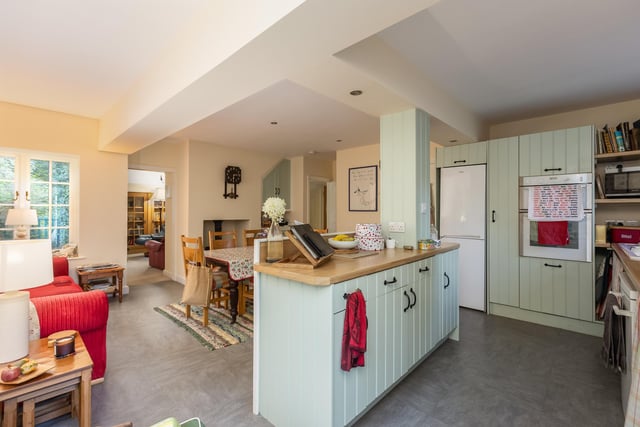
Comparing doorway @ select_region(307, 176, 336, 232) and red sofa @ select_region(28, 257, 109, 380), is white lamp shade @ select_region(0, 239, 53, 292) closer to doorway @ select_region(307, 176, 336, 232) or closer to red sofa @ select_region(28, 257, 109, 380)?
red sofa @ select_region(28, 257, 109, 380)

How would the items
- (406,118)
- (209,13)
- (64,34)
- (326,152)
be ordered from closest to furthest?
(209,13), (64,34), (406,118), (326,152)

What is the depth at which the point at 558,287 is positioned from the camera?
3.26 meters

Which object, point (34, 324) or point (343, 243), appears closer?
point (34, 324)

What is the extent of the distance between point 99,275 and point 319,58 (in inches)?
161

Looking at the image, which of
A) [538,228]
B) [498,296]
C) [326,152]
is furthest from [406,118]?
[326,152]

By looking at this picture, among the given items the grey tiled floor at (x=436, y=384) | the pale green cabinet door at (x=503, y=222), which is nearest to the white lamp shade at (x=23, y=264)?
the grey tiled floor at (x=436, y=384)

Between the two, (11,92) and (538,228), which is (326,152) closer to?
(538,228)

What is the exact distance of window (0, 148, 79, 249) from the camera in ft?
12.5

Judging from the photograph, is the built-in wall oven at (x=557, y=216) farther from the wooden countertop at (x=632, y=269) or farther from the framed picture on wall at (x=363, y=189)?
the framed picture on wall at (x=363, y=189)

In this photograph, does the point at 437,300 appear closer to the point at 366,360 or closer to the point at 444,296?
the point at 444,296

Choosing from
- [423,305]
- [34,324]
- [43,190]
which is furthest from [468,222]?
[43,190]

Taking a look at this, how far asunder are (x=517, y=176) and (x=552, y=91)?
935mm

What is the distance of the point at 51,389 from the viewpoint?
1.50 metres

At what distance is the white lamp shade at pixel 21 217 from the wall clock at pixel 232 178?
2.62m
